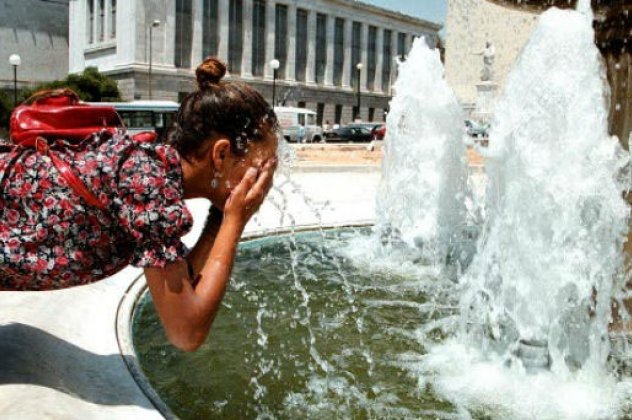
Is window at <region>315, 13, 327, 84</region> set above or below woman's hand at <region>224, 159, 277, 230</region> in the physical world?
above

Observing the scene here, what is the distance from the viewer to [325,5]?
52.7 m

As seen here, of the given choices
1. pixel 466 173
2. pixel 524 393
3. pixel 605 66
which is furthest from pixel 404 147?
pixel 524 393

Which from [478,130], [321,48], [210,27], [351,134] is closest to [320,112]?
[321,48]

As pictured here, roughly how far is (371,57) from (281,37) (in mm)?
10457

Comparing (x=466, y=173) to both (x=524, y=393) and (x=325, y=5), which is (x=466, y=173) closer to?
(x=524, y=393)

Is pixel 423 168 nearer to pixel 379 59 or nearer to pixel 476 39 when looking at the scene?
pixel 476 39

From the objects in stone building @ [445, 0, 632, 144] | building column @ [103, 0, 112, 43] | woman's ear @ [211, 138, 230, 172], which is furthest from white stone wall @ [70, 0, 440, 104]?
woman's ear @ [211, 138, 230, 172]

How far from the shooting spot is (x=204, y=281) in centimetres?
163

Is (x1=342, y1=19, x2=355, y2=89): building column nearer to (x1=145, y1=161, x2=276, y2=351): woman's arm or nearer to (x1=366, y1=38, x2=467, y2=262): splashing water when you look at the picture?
(x1=366, y1=38, x2=467, y2=262): splashing water

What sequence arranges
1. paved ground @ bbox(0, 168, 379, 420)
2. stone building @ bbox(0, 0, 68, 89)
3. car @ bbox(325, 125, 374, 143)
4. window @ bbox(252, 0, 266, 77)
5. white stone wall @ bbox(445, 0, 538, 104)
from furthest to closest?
window @ bbox(252, 0, 266, 77) → stone building @ bbox(0, 0, 68, 89) → white stone wall @ bbox(445, 0, 538, 104) → car @ bbox(325, 125, 374, 143) → paved ground @ bbox(0, 168, 379, 420)

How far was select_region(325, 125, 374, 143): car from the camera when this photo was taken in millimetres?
34312

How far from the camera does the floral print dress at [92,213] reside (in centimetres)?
152

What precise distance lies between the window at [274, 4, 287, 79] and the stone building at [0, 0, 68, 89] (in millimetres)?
16069

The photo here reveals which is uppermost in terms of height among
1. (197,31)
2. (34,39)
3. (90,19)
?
(90,19)
